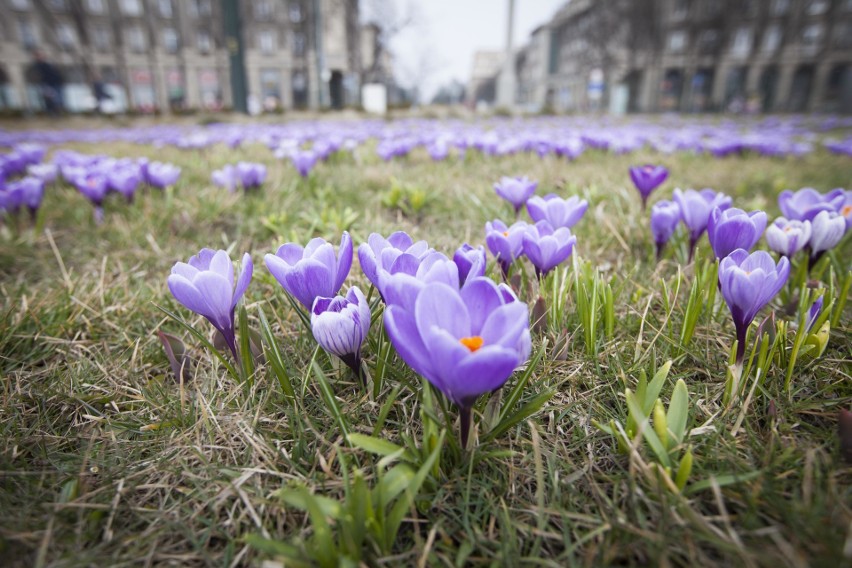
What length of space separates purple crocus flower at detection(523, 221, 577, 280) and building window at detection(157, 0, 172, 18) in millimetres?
53707

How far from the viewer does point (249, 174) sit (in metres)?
3.00

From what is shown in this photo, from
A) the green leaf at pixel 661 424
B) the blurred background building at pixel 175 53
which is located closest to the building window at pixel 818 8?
the blurred background building at pixel 175 53

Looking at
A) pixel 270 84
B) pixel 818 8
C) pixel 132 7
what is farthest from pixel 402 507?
pixel 132 7

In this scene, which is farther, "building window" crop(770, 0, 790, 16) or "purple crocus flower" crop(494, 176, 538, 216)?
"building window" crop(770, 0, 790, 16)

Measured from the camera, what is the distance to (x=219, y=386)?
1153 millimetres

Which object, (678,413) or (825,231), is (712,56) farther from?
(678,413)

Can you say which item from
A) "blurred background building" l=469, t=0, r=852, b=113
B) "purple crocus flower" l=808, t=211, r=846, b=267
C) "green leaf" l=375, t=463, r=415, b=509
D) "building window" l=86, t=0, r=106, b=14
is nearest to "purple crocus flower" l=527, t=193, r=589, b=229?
"purple crocus flower" l=808, t=211, r=846, b=267

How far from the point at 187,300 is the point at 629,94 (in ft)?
167

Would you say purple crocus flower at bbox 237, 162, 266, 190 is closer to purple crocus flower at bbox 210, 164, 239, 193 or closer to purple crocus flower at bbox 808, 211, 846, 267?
purple crocus flower at bbox 210, 164, 239, 193

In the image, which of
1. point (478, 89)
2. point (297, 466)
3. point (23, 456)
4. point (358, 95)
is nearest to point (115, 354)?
point (23, 456)

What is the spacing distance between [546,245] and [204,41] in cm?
5288

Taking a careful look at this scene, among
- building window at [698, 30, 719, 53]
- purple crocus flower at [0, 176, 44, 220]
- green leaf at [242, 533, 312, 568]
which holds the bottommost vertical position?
green leaf at [242, 533, 312, 568]

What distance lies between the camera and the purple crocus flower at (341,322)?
935 mm

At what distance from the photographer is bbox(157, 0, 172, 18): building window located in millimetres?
42281
